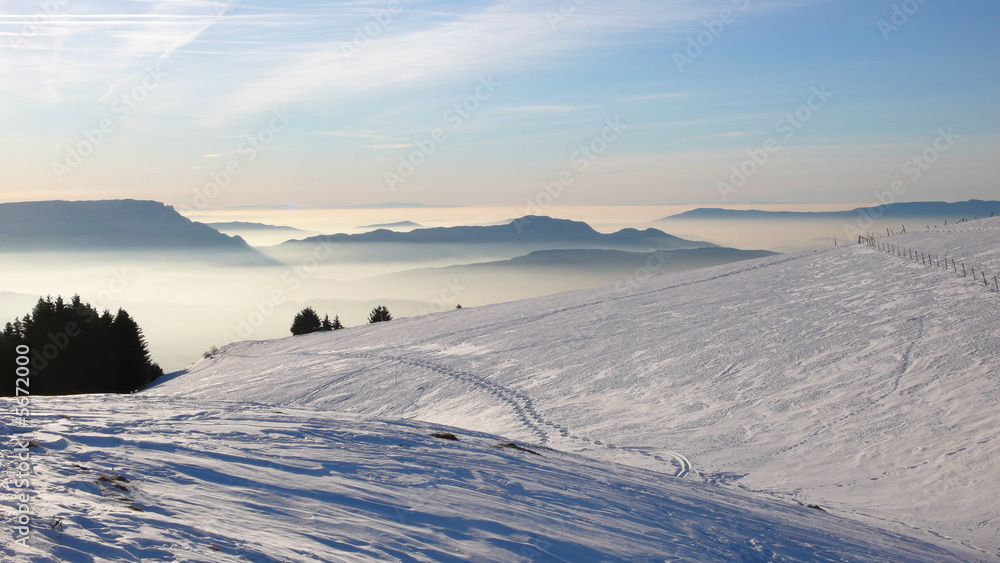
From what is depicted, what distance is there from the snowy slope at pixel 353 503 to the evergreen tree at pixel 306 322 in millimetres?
63004

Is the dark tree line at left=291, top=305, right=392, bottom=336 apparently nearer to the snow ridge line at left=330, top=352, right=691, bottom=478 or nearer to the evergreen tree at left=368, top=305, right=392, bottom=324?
the evergreen tree at left=368, top=305, right=392, bottom=324

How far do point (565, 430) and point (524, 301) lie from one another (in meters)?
27.7

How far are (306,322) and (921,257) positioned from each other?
60.3 metres

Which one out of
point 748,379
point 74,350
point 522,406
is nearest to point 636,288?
point 748,379

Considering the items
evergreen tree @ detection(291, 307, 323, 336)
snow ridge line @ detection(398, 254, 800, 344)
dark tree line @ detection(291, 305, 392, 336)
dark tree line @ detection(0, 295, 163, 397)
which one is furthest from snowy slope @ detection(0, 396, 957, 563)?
evergreen tree @ detection(291, 307, 323, 336)

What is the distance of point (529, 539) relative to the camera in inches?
346

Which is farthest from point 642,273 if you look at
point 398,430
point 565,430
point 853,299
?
point 398,430

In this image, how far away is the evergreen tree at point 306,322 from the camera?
250ft

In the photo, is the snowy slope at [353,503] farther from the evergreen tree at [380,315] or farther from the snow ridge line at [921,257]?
the evergreen tree at [380,315]

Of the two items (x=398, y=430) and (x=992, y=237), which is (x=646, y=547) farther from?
(x=992, y=237)

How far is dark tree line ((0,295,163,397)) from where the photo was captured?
42750 millimetres

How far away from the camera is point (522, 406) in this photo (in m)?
26.3

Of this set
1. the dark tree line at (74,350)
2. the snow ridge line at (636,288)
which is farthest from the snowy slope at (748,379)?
the dark tree line at (74,350)

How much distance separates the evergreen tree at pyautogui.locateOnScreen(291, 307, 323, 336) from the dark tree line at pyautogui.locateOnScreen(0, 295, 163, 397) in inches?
996
